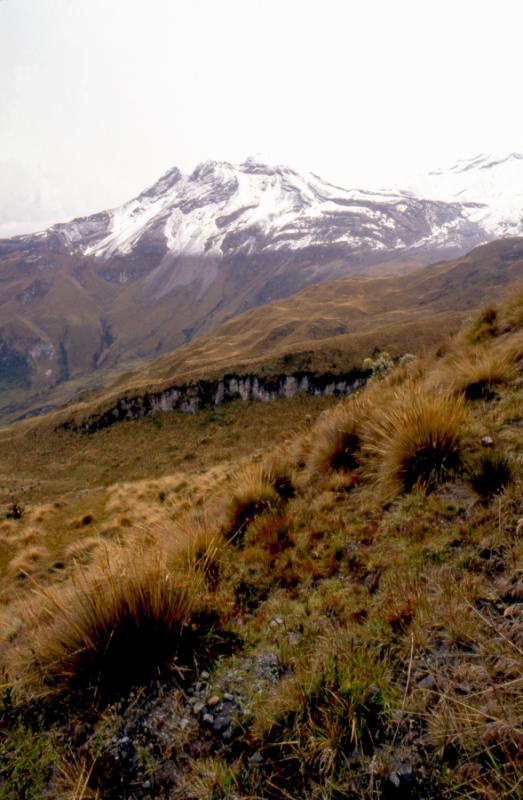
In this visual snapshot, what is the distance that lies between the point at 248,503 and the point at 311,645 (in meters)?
2.70

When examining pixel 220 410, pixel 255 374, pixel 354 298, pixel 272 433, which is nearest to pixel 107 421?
pixel 220 410

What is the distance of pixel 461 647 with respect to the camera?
254 cm

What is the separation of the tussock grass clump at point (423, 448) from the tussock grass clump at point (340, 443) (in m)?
1.01

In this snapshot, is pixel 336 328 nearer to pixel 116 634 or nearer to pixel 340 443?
pixel 340 443

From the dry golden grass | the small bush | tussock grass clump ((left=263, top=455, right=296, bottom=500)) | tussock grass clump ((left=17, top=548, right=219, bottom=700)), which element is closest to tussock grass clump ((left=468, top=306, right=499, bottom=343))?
tussock grass clump ((left=263, top=455, right=296, bottom=500))

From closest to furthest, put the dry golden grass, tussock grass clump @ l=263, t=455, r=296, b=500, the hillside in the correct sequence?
tussock grass clump @ l=263, t=455, r=296, b=500 → the dry golden grass → the hillside

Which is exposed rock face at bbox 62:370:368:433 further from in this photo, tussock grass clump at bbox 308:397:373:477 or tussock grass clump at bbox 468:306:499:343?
tussock grass clump at bbox 308:397:373:477

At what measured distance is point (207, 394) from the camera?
2559 inches

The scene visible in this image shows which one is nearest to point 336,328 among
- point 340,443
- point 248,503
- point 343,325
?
point 343,325

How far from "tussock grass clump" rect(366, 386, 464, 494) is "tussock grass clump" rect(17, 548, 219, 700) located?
273cm

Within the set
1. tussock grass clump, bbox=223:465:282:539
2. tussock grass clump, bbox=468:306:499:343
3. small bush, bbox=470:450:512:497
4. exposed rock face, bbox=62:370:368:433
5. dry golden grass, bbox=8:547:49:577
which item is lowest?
exposed rock face, bbox=62:370:368:433

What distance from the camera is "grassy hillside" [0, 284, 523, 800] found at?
6.89 ft

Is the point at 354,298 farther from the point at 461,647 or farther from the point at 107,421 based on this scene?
the point at 461,647

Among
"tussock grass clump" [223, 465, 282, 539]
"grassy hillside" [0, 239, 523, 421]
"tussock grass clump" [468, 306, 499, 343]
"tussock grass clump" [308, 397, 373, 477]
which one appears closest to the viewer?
"tussock grass clump" [223, 465, 282, 539]
